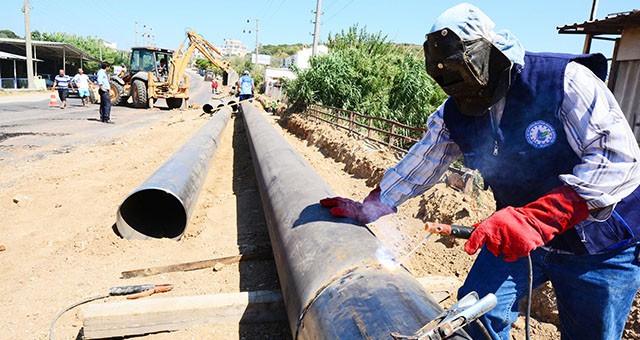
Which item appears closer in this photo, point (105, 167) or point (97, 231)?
point (97, 231)

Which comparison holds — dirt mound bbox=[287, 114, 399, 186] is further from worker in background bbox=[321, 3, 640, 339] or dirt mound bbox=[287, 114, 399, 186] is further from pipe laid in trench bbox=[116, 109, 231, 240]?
worker in background bbox=[321, 3, 640, 339]

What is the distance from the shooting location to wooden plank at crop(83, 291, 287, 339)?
8.64 ft

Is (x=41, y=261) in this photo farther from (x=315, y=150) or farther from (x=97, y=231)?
(x=315, y=150)

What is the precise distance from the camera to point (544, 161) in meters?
1.71

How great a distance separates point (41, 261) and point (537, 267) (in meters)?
3.81

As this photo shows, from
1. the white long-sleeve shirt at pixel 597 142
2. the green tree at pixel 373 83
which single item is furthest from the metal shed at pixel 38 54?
the white long-sleeve shirt at pixel 597 142

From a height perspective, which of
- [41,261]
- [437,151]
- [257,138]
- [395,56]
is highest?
[395,56]

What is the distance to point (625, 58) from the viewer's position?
24.6 feet

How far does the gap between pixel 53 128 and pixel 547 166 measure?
12535 millimetres

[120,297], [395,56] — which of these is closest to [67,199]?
[120,297]

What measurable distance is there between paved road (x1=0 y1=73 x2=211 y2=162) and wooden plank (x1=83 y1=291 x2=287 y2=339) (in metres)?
6.21

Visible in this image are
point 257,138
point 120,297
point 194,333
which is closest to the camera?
point 194,333

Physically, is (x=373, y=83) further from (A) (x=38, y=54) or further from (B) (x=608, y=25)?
(A) (x=38, y=54)

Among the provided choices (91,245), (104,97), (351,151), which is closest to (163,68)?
(104,97)
